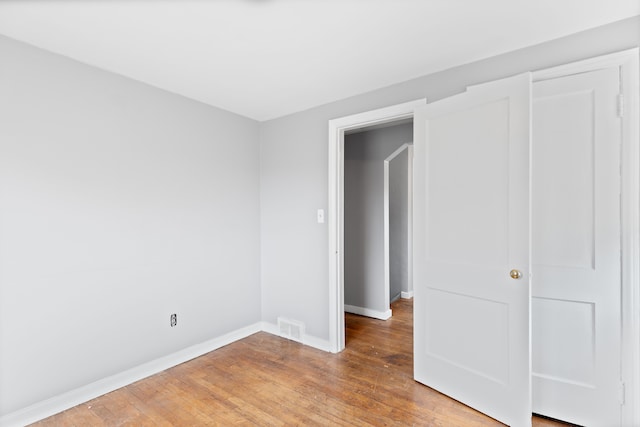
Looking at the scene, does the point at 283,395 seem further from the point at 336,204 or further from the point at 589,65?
the point at 589,65

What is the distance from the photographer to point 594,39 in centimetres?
181

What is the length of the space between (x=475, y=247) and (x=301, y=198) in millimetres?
1707

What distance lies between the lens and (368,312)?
3.96 metres

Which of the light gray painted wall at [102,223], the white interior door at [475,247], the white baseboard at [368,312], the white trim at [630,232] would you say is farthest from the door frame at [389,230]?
the white trim at [630,232]

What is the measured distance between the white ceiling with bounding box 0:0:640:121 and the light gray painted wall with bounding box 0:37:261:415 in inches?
12.0

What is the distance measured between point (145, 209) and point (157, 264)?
1.53ft

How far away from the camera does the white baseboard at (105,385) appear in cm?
191

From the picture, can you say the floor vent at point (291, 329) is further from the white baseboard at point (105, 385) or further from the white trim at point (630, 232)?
the white trim at point (630, 232)

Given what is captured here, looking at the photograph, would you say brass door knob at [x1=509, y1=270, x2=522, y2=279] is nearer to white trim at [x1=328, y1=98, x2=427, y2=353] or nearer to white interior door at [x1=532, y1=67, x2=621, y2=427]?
white interior door at [x1=532, y1=67, x2=621, y2=427]

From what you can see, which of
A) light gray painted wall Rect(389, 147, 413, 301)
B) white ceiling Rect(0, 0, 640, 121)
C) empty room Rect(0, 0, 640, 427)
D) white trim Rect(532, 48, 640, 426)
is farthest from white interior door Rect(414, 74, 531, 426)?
light gray painted wall Rect(389, 147, 413, 301)

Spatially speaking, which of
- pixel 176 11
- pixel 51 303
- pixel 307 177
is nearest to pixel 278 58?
pixel 176 11

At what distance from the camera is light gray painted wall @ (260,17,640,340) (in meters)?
2.62

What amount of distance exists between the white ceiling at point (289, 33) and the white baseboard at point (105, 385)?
2.26m

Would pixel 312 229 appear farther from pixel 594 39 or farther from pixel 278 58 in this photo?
pixel 594 39
